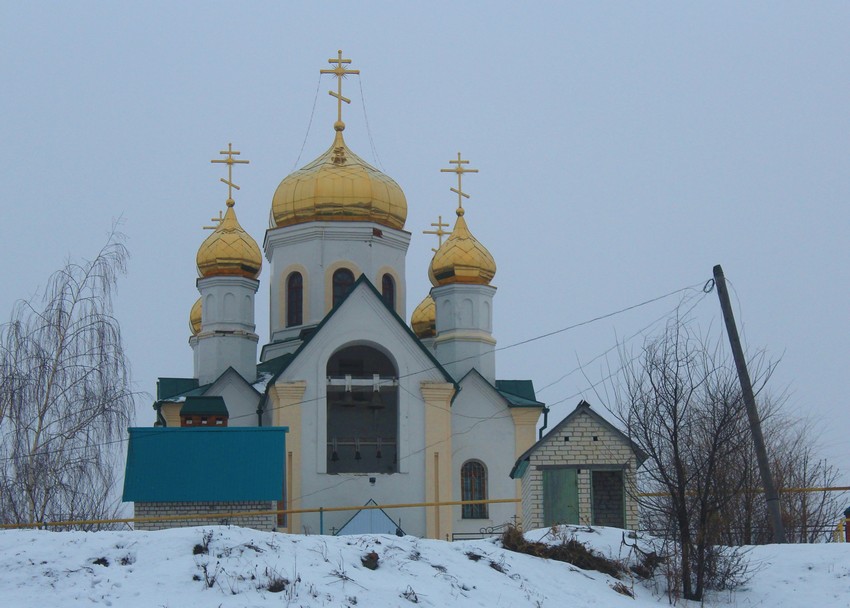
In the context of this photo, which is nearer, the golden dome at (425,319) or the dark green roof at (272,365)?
the dark green roof at (272,365)

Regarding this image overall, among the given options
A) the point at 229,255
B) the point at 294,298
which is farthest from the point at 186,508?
the point at 294,298

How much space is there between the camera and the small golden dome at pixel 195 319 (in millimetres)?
38344

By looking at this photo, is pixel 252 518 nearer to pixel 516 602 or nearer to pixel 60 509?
pixel 60 509

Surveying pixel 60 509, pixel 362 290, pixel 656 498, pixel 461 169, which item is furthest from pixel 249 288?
pixel 656 498

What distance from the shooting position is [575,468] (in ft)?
70.3

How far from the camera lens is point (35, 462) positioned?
75.0ft

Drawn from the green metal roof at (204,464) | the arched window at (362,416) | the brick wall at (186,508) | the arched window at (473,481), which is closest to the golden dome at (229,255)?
the arched window at (362,416)

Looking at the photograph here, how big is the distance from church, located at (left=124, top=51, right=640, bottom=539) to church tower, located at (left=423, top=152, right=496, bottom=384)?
3cm

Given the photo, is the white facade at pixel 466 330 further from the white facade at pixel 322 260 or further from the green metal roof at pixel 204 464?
the green metal roof at pixel 204 464

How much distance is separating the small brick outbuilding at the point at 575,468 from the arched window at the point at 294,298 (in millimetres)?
13134

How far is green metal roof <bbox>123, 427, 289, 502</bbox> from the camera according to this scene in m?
23.9

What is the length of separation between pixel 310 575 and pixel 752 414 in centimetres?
699

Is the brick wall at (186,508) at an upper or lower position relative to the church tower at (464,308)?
lower

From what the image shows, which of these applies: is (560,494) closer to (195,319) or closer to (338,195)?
(338,195)
